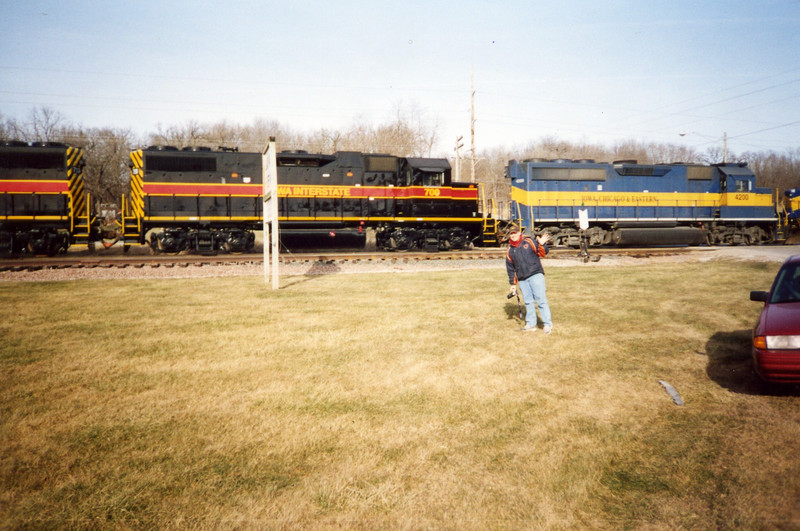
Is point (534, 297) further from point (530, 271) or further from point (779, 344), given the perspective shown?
point (779, 344)

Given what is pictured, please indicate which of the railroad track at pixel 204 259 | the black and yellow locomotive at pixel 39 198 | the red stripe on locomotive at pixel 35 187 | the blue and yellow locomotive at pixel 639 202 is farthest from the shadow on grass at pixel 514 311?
the red stripe on locomotive at pixel 35 187

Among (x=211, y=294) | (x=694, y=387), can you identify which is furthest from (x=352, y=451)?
(x=211, y=294)

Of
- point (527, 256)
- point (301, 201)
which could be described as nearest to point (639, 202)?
point (301, 201)

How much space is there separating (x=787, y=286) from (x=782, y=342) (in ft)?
4.41

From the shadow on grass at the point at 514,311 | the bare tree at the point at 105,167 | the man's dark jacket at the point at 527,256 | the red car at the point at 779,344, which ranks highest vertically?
the bare tree at the point at 105,167

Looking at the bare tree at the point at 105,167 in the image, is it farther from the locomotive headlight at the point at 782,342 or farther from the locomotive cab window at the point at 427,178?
the locomotive headlight at the point at 782,342

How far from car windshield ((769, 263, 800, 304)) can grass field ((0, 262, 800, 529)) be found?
96cm

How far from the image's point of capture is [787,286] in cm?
551

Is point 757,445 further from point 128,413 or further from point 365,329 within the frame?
point 128,413

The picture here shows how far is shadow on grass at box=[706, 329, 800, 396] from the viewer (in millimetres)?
5074

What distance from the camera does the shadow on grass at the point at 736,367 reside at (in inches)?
200

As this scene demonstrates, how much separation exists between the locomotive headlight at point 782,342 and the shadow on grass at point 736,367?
0.71 metres

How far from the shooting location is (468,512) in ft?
10.0

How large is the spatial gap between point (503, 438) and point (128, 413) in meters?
3.42
